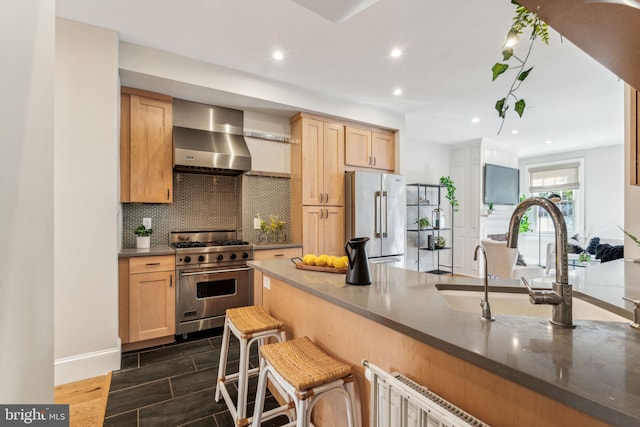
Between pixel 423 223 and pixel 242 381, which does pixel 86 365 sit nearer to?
pixel 242 381

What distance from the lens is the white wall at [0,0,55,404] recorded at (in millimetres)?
609

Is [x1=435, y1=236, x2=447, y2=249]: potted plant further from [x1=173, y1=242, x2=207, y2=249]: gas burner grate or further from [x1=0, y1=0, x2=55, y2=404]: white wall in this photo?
[x1=0, y1=0, x2=55, y2=404]: white wall

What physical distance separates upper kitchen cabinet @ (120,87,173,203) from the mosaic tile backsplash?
0.99ft

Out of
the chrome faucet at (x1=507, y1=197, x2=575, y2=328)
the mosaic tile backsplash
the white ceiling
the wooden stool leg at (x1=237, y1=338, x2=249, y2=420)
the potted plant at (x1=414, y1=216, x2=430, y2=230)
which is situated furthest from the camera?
the potted plant at (x1=414, y1=216, x2=430, y2=230)

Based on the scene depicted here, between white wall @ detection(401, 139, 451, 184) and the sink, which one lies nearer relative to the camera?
the sink

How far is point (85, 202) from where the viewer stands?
2.35m

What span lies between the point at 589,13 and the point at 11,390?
1.64 meters

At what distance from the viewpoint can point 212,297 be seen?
3109 mm

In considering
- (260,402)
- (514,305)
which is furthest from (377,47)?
(260,402)

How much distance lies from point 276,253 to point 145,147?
5.91 feet

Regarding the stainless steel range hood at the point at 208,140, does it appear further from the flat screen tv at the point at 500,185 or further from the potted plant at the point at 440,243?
the flat screen tv at the point at 500,185

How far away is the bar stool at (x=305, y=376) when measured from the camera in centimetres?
112

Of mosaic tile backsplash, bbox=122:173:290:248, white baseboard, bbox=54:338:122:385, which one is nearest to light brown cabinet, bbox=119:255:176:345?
white baseboard, bbox=54:338:122:385

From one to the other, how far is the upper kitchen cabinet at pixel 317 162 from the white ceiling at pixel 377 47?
469 mm
